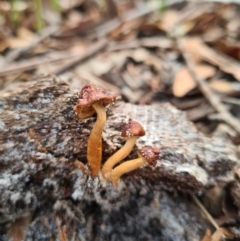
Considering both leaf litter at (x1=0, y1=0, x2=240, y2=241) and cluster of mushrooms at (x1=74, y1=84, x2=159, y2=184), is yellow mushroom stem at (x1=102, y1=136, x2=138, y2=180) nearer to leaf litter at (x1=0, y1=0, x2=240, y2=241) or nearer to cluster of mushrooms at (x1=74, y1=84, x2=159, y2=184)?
cluster of mushrooms at (x1=74, y1=84, x2=159, y2=184)

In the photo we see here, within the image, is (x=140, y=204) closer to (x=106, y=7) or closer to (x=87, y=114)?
(x=87, y=114)

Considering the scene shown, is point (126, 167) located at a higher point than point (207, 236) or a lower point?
higher

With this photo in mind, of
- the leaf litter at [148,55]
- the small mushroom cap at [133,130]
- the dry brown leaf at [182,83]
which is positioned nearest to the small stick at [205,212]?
the leaf litter at [148,55]

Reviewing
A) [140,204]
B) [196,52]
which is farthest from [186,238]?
[196,52]

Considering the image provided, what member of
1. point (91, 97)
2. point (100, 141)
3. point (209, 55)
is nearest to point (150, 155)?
point (100, 141)

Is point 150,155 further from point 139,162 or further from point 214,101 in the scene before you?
point 214,101

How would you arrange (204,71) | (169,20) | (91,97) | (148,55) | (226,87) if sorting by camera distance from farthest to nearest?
(169,20)
(148,55)
(204,71)
(226,87)
(91,97)
